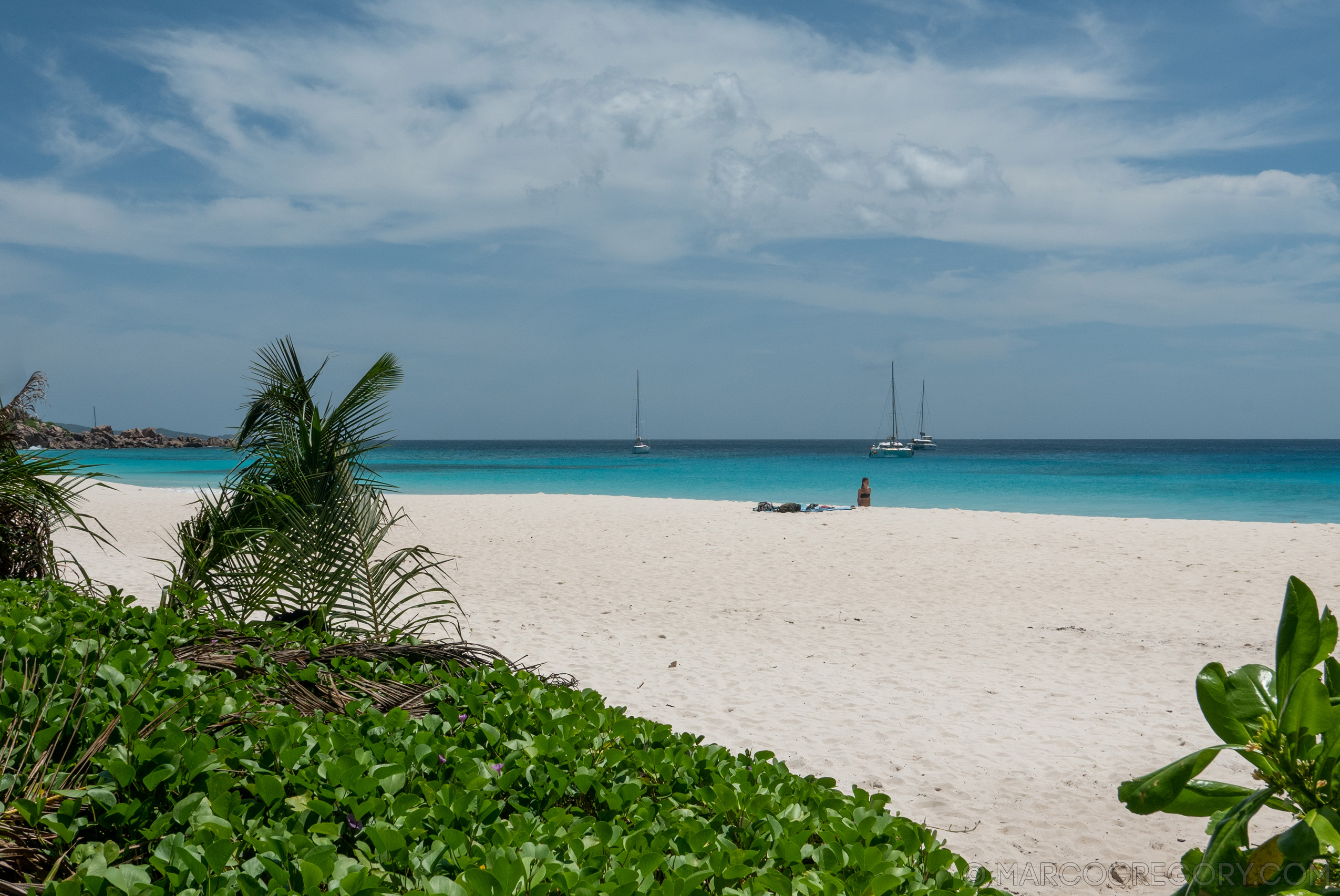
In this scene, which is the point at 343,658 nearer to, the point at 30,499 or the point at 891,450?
the point at 30,499

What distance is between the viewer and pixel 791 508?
66.9 feet

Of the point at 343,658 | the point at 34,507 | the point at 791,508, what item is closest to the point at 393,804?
the point at 343,658

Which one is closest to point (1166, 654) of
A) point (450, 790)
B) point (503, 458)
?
point (450, 790)

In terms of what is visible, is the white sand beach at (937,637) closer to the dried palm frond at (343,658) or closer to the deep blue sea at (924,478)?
the dried palm frond at (343,658)

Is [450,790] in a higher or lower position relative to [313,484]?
lower

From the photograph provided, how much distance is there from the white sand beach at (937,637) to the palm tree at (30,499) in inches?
96.8

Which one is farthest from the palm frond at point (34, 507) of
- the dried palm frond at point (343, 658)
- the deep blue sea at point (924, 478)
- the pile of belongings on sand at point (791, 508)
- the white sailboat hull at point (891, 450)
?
the white sailboat hull at point (891, 450)

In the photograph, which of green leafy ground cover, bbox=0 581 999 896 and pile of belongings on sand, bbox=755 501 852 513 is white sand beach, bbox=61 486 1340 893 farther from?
pile of belongings on sand, bbox=755 501 852 513

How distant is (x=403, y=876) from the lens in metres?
1.53

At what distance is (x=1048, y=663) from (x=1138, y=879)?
4017mm

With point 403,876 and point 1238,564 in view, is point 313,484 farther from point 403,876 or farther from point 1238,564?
point 1238,564

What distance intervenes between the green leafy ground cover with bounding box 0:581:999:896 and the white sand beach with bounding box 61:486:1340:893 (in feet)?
7.91

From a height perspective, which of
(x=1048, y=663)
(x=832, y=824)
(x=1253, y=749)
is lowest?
(x=1048, y=663)

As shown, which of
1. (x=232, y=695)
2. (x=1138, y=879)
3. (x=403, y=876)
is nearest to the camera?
(x=403, y=876)
